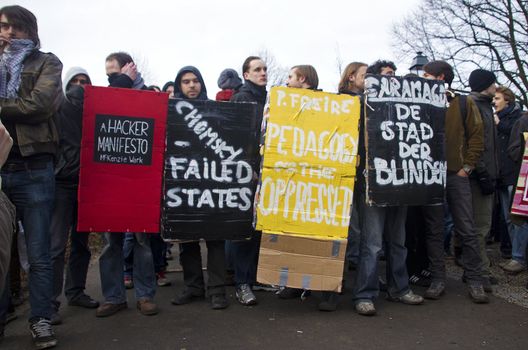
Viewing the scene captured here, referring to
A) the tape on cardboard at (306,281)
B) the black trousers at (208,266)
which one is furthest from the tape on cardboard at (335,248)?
the black trousers at (208,266)

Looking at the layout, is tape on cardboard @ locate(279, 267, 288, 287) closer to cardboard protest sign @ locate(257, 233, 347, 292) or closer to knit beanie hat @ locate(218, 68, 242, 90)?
cardboard protest sign @ locate(257, 233, 347, 292)

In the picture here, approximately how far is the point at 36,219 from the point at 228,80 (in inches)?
147

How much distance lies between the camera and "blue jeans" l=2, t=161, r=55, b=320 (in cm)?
341

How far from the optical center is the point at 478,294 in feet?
14.2

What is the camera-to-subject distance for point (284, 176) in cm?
393

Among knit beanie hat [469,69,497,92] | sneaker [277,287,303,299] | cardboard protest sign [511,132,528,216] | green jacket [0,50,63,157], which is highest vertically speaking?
knit beanie hat [469,69,497,92]

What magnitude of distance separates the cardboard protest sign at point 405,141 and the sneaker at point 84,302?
2519 mm

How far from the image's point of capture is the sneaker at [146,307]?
4031 millimetres

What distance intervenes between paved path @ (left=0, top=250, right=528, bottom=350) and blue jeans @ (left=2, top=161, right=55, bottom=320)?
0.34 m

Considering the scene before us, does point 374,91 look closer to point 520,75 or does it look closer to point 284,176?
point 284,176

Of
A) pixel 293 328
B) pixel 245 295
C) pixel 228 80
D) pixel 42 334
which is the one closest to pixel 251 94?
pixel 245 295

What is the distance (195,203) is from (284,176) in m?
0.77

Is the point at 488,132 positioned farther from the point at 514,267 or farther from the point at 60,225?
the point at 60,225

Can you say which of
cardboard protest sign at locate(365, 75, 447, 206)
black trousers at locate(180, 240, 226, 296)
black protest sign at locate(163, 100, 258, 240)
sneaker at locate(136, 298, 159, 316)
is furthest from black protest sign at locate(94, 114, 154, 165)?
cardboard protest sign at locate(365, 75, 447, 206)
